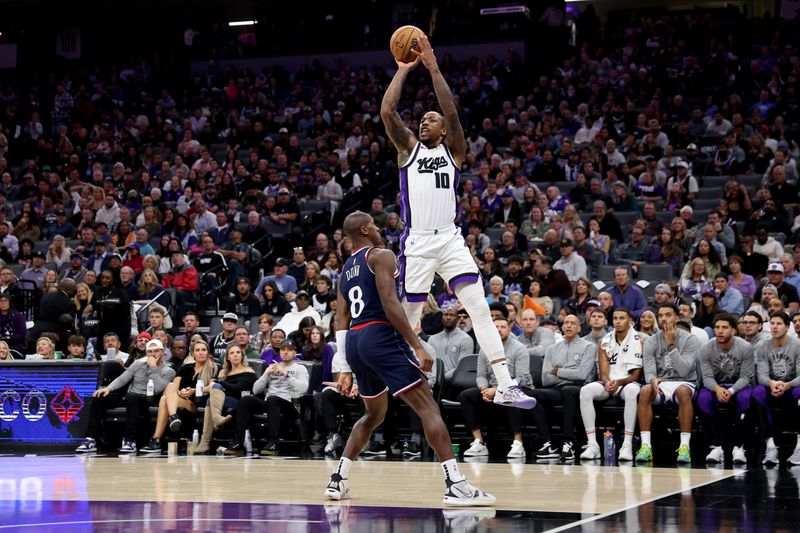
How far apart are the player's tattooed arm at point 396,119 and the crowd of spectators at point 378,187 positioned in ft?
16.2

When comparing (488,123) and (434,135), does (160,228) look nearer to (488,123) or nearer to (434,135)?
(488,123)

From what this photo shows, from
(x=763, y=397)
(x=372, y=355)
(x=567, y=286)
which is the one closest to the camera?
(x=372, y=355)

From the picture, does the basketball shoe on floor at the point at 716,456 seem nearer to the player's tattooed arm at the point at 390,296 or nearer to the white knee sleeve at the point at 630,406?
the white knee sleeve at the point at 630,406

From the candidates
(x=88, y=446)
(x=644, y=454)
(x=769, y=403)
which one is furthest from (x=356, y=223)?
(x=88, y=446)

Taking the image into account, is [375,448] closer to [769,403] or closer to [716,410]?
[716,410]

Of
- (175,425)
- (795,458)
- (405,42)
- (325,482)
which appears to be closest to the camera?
(405,42)

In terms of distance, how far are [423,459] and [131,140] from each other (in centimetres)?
1530

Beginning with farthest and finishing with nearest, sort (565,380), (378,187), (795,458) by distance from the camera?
(378,187)
(565,380)
(795,458)

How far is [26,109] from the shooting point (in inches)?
1049

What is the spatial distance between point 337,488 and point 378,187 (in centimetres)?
1288

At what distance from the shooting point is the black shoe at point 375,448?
1171 centimetres

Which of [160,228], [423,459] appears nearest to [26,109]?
[160,228]

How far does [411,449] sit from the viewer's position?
451 inches

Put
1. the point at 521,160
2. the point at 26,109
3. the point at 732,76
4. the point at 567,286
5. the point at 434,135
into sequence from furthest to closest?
the point at 26,109
the point at 732,76
the point at 521,160
the point at 567,286
the point at 434,135
